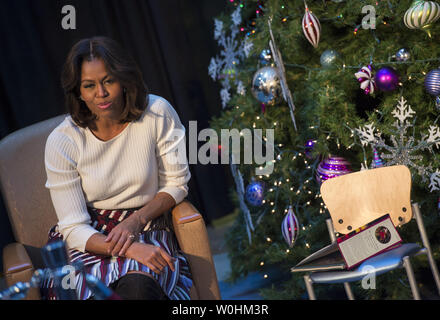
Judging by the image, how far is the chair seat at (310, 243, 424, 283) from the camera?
1761 mm

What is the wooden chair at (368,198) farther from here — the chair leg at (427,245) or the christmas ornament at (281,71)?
the christmas ornament at (281,71)

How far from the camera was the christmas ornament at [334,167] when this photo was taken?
239cm

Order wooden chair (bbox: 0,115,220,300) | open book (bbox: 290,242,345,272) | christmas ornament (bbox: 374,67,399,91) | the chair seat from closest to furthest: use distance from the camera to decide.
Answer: the chair seat
open book (bbox: 290,242,345,272)
wooden chair (bbox: 0,115,220,300)
christmas ornament (bbox: 374,67,399,91)

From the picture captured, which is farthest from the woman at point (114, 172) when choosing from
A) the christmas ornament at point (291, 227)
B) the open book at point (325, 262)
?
the christmas ornament at point (291, 227)

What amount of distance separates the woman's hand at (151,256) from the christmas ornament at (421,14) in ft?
4.82

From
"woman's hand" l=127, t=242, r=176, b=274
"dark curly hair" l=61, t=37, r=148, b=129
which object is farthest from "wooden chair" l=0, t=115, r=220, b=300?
"dark curly hair" l=61, t=37, r=148, b=129

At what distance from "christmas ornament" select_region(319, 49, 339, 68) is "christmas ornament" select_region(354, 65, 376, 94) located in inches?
8.8

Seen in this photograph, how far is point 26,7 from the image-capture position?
351 cm

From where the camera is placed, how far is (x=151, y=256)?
6.28 feet
